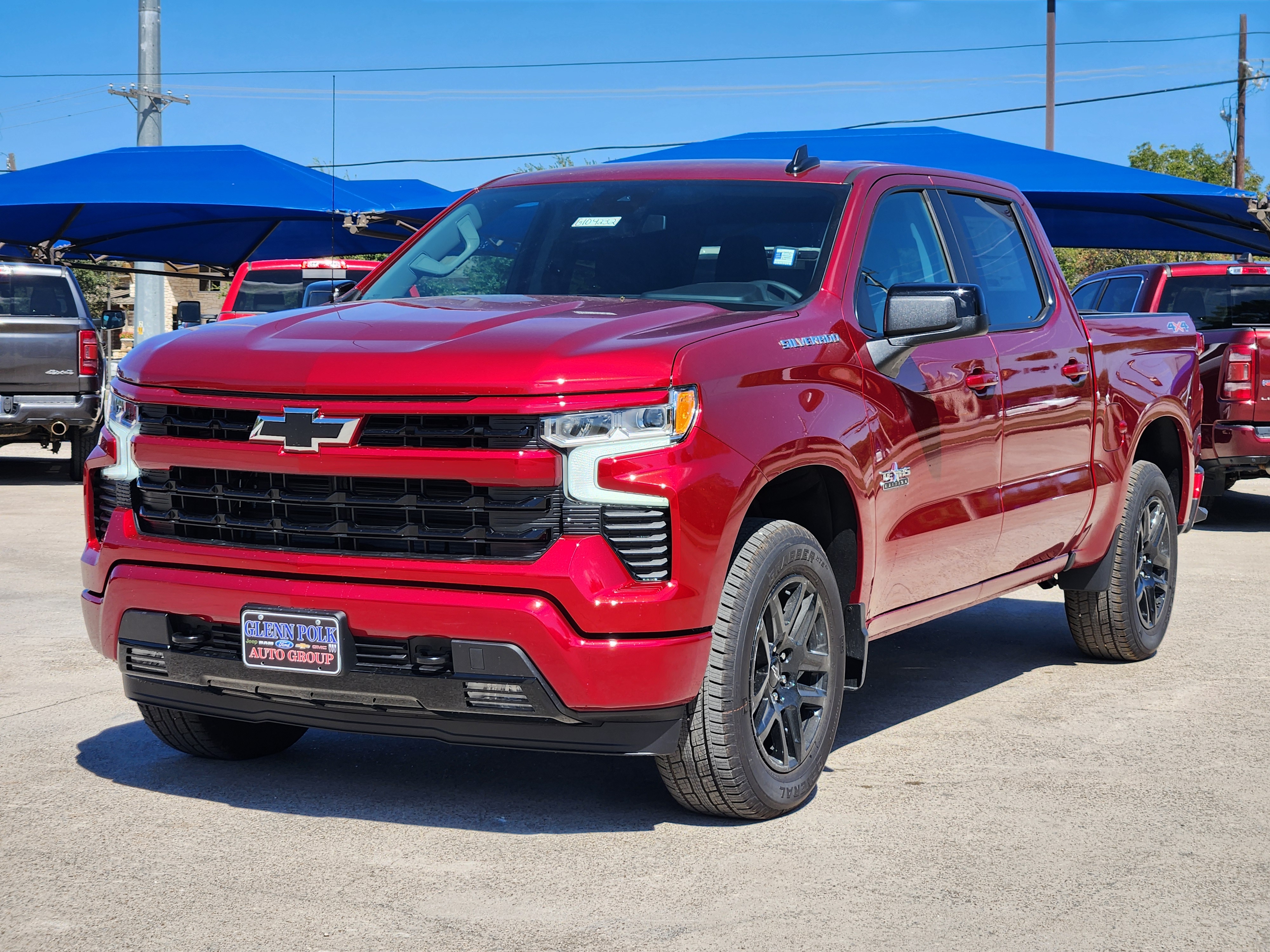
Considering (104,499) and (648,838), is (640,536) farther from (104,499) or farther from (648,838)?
(104,499)

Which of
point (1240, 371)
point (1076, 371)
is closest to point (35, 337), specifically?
point (1240, 371)

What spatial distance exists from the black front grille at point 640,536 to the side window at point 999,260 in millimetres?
2270

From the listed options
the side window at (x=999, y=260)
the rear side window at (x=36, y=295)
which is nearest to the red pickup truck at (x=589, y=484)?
the side window at (x=999, y=260)

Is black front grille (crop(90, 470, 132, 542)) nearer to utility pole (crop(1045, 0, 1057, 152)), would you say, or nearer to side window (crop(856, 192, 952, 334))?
side window (crop(856, 192, 952, 334))

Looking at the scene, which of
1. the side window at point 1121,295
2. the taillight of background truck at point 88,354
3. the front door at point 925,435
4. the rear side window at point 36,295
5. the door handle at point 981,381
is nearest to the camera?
the front door at point 925,435

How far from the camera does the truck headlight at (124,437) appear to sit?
4.46 m

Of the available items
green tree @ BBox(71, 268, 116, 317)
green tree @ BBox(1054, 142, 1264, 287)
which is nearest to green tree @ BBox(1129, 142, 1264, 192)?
green tree @ BBox(1054, 142, 1264, 287)

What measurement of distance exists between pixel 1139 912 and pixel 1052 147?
3842 cm

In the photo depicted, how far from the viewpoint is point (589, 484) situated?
153 inches

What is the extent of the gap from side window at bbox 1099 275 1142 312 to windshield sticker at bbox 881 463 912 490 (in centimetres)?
900

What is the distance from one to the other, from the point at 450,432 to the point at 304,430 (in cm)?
42

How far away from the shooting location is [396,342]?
4.23 meters

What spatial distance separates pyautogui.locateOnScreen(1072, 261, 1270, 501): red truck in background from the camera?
11.9m

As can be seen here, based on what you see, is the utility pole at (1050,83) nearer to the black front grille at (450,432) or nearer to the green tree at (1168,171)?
the green tree at (1168,171)
